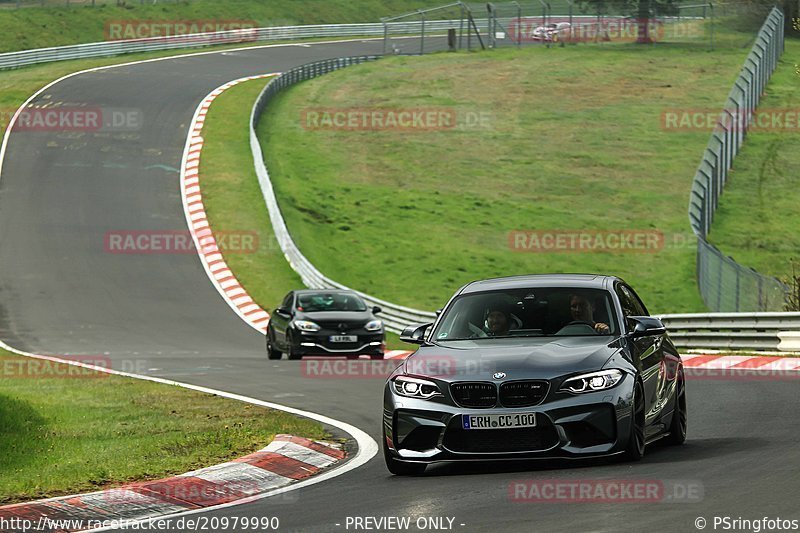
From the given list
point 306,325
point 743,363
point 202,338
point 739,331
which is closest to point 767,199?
point 202,338

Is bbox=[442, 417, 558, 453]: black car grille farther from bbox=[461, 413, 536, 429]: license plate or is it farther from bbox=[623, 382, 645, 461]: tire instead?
bbox=[623, 382, 645, 461]: tire

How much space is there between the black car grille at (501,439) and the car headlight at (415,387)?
32cm

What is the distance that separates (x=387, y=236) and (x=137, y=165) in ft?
37.0

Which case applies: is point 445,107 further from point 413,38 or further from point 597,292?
point 597,292

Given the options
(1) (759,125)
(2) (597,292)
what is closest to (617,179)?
(1) (759,125)

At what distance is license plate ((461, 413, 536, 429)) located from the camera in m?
9.98

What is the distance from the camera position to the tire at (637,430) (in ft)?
33.5

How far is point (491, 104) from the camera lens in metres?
64.1

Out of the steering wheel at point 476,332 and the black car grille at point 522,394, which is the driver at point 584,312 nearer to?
the steering wheel at point 476,332

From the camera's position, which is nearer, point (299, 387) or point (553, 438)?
point (553, 438)

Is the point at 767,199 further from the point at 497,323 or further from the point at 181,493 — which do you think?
the point at 181,493

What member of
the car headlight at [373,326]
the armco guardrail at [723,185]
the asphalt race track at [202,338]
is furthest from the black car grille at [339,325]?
the armco guardrail at [723,185]

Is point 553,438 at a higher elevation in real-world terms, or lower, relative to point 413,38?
lower

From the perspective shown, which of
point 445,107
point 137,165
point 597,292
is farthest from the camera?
point 445,107
